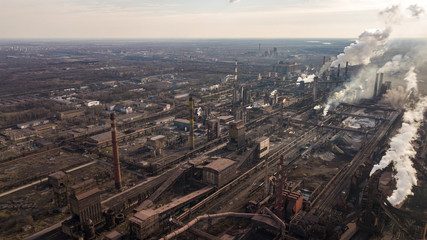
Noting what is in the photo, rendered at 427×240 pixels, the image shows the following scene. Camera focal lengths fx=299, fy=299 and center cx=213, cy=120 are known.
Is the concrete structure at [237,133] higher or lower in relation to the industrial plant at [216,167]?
higher

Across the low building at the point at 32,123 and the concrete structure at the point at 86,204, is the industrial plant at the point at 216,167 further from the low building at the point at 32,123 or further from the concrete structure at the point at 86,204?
the low building at the point at 32,123

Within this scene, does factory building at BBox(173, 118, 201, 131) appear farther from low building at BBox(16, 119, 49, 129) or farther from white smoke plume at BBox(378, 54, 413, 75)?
white smoke plume at BBox(378, 54, 413, 75)

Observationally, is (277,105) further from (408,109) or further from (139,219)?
(139,219)

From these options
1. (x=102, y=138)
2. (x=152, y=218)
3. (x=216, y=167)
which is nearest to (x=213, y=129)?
(x=216, y=167)

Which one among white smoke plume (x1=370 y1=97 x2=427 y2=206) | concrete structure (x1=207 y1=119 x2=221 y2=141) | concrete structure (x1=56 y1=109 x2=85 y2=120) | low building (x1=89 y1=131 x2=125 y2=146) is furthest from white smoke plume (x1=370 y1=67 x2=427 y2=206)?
concrete structure (x1=56 y1=109 x2=85 y2=120)

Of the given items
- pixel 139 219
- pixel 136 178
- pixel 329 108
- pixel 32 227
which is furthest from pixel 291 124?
pixel 32 227

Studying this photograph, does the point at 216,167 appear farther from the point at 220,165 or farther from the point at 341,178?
the point at 341,178

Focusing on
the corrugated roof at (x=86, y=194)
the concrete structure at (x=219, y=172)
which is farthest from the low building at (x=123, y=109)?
the corrugated roof at (x=86, y=194)
